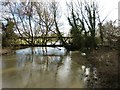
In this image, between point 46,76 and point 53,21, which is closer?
point 46,76

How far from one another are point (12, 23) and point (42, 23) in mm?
1543

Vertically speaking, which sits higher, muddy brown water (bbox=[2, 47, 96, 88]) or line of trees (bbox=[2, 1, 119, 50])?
line of trees (bbox=[2, 1, 119, 50])

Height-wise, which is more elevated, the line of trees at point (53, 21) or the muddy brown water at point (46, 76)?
the line of trees at point (53, 21)

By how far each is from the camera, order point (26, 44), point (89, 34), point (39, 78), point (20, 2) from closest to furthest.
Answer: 1. point (39, 78)
2. point (89, 34)
3. point (20, 2)
4. point (26, 44)

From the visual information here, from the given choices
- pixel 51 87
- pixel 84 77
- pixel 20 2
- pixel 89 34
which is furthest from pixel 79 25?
pixel 51 87

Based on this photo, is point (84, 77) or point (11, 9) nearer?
point (84, 77)

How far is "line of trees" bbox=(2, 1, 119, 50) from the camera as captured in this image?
10.6 meters

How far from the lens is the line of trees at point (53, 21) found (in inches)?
419

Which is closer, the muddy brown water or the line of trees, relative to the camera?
the muddy brown water

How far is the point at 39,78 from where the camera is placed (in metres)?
5.08

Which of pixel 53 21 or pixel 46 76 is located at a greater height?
pixel 53 21

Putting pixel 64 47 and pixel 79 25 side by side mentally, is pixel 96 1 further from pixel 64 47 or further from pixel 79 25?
pixel 64 47

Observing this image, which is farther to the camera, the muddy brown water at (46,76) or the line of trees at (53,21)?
the line of trees at (53,21)

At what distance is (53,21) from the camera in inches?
468
